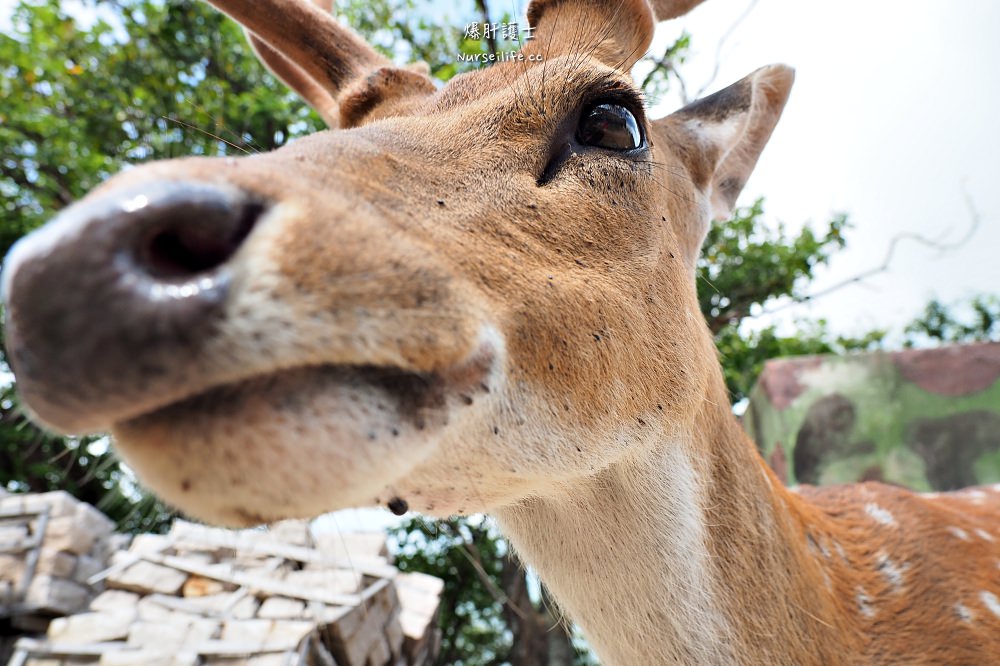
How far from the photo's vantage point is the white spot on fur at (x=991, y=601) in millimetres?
2371

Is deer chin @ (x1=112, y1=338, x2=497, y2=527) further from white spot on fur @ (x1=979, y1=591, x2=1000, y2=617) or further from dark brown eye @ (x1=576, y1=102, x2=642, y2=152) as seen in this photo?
white spot on fur @ (x1=979, y1=591, x2=1000, y2=617)

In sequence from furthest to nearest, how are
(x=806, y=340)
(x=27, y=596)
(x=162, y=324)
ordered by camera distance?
(x=806, y=340) < (x=27, y=596) < (x=162, y=324)

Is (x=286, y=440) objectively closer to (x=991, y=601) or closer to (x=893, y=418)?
(x=991, y=601)

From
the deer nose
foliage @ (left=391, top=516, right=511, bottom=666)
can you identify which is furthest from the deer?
foliage @ (left=391, top=516, right=511, bottom=666)

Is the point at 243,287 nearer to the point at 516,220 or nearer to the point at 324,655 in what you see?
the point at 516,220

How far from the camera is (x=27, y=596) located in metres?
6.10

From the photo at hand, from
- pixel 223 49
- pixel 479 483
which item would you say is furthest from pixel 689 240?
pixel 223 49

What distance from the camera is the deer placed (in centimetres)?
88

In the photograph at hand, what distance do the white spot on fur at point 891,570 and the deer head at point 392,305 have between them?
1.05m

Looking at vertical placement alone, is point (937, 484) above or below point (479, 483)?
below

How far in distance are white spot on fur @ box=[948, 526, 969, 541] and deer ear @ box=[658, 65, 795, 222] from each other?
1.52 m

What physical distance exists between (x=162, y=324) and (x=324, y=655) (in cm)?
475

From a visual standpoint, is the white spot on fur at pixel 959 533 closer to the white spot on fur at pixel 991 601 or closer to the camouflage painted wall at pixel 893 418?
the white spot on fur at pixel 991 601

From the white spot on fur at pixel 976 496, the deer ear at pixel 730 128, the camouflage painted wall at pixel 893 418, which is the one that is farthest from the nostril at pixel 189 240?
the camouflage painted wall at pixel 893 418
